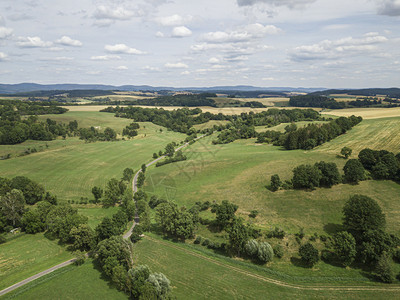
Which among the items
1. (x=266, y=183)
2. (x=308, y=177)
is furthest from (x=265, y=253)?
(x=266, y=183)

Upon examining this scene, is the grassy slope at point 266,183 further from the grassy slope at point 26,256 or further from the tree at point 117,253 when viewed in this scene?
the grassy slope at point 26,256

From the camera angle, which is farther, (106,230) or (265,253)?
(106,230)

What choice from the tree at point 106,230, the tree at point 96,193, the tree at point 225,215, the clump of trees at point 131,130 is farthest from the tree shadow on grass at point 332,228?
the clump of trees at point 131,130

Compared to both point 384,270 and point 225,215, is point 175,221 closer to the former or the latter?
point 225,215

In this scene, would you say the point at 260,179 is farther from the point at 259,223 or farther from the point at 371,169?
the point at 371,169

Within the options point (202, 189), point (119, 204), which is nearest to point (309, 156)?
point (202, 189)

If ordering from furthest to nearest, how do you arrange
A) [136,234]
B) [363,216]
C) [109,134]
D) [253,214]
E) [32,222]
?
[109,134], [253,214], [32,222], [136,234], [363,216]

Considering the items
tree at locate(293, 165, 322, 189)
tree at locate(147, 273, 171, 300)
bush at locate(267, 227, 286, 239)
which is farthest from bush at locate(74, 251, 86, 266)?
tree at locate(293, 165, 322, 189)
